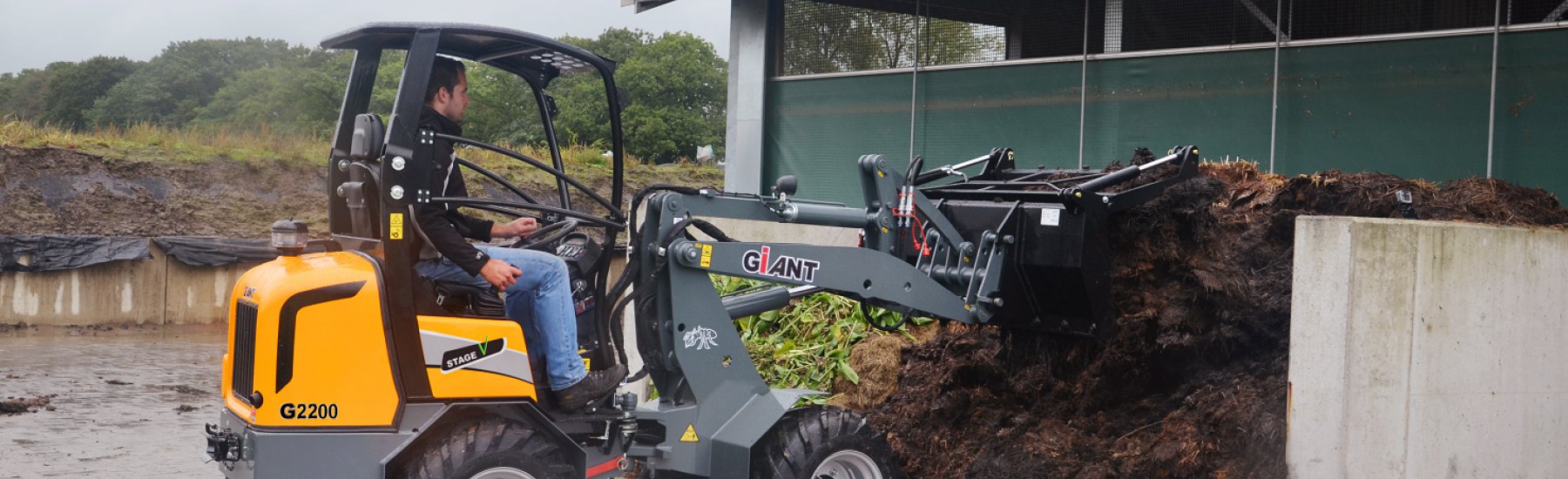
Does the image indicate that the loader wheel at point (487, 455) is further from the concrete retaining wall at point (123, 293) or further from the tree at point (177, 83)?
the tree at point (177, 83)

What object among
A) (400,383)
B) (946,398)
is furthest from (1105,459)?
(400,383)

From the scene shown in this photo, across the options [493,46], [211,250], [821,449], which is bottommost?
[821,449]

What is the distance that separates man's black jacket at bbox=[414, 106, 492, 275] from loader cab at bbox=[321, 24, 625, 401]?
0.05 metres

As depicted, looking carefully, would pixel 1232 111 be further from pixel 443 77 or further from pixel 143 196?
pixel 143 196

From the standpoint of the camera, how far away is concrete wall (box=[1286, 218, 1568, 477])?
6.41 m

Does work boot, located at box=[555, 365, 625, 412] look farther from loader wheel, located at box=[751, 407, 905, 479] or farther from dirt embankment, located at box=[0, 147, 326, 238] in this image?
dirt embankment, located at box=[0, 147, 326, 238]

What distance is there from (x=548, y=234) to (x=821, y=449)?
1.69 metres

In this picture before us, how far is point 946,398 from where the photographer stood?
24.8ft

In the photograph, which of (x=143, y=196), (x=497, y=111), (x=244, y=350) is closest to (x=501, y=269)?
(x=244, y=350)

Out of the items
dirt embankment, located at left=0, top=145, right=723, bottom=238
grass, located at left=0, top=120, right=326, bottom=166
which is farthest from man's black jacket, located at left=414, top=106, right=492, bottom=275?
grass, located at left=0, top=120, right=326, bottom=166

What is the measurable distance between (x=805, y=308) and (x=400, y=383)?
5481mm

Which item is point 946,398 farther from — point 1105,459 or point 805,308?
A: point 805,308

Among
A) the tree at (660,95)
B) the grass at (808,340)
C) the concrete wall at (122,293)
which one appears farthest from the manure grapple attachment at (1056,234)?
the tree at (660,95)

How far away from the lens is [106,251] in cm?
2003
